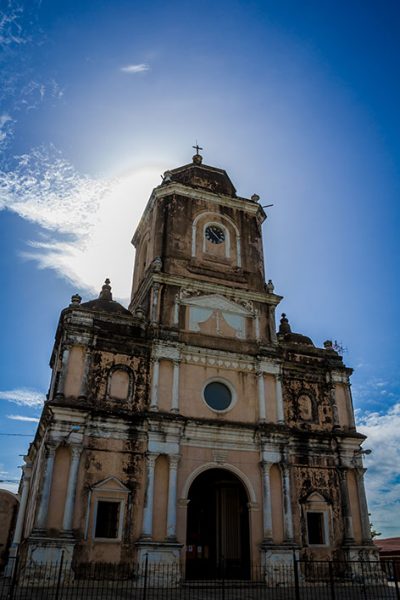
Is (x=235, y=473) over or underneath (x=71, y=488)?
over

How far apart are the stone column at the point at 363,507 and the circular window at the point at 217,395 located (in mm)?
6390

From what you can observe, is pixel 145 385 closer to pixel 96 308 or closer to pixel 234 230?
pixel 96 308

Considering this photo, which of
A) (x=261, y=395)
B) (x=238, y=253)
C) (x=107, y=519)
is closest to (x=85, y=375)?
(x=107, y=519)

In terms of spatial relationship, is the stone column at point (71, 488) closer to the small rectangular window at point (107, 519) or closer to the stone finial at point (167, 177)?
the small rectangular window at point (107, 519)

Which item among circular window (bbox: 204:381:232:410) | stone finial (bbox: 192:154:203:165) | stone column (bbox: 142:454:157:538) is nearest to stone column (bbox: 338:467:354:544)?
circular window (bbox: 204:381:232:410)

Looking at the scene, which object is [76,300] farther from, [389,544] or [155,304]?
[389,544]

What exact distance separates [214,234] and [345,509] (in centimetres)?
1367

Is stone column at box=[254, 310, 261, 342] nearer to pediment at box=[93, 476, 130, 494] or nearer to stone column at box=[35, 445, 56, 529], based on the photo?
pediment at box=[93, 476, 130, 494]

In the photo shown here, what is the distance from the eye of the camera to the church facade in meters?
17.2

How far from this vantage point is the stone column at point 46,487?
52.5 feet

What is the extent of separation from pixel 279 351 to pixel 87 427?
30.2 feet

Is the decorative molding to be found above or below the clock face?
below

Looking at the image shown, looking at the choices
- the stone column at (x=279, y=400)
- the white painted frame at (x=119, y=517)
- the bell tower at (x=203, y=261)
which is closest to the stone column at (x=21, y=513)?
the white painted frame at (x=119, y=517)

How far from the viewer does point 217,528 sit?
21469 millimetres
